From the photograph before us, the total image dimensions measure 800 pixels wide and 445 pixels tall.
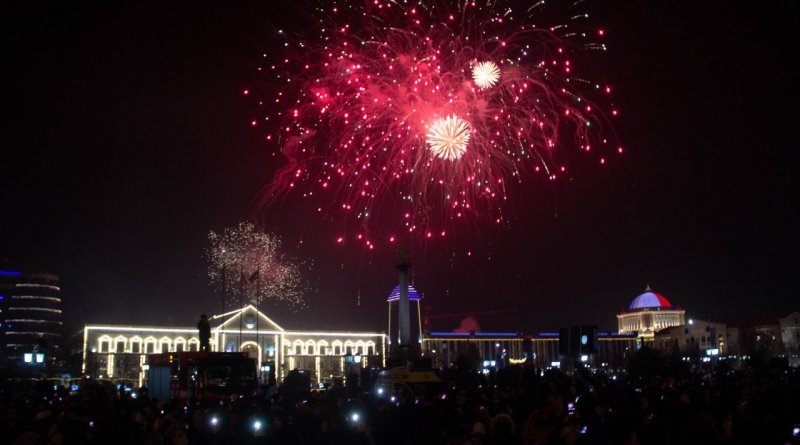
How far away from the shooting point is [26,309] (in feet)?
422

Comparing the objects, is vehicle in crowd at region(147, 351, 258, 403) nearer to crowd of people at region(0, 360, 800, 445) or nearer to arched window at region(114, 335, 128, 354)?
crowd of people at region(0, 360, 800, 445)

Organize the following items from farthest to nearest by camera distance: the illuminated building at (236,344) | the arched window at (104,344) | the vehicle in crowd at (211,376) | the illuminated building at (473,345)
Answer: the illuminated building at (473,345) → the arched window at (104,344) → the illuminated building at (236,344) → the vehicle in crowd at (211,376)

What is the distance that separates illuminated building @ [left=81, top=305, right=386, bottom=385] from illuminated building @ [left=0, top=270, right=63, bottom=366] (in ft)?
148

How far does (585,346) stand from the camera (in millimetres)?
21562

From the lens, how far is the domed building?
15025 centimetres

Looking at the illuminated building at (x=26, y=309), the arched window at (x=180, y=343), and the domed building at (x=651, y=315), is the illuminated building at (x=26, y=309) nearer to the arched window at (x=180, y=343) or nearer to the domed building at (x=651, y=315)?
the arched window at (x=180, y=343)

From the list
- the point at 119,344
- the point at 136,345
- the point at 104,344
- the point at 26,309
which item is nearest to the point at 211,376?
the point at 104,344

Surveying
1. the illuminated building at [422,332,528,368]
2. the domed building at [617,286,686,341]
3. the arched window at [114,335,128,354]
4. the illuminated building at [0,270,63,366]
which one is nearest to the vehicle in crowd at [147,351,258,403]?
the arched window at [114,335,128,354]

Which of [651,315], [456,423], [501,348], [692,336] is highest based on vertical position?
[651,315]

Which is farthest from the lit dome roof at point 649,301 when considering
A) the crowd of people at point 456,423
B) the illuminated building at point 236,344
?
the crowd of people at point 456,423

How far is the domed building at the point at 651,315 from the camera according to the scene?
15025 cm

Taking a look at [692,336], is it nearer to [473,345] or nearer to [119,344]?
[473,345]

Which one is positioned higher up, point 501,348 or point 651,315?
point 651,315

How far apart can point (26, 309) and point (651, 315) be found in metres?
116
